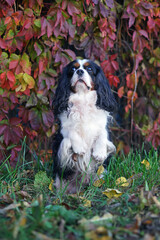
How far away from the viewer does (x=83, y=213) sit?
220 cm

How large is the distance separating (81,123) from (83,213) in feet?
3.70

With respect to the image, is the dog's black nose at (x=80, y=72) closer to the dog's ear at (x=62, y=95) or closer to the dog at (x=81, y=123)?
the dog at (x=81, y=123)

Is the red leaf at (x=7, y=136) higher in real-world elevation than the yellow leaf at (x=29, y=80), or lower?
lower

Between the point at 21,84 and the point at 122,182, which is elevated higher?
the point at 21,84

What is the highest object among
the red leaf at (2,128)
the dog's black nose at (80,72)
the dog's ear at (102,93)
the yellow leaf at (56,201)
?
the dog's black nose at (80,72)

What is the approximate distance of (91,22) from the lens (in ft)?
12.5

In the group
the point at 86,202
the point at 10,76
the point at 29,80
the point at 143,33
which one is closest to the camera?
the point at 86,202

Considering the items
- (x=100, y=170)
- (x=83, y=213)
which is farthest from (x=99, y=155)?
(x=83, y=213)

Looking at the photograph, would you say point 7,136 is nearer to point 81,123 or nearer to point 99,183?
point 81,123

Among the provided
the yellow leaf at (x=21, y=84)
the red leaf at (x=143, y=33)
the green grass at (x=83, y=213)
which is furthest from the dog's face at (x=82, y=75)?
the red leaf at (x=143, y=33)

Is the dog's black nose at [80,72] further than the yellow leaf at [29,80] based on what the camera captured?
No

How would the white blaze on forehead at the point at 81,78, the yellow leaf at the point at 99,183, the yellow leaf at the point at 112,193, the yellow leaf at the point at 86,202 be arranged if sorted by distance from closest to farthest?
the yellow leaf at the point at 86,202 < the yellow leaf at the point at 112,193 < the yellow leaf at the point at 99,183 < the white blaze on forehead at the point at 81,78

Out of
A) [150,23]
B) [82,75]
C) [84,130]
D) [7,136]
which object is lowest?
[7,136]

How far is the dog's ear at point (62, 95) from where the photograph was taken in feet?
10.7
